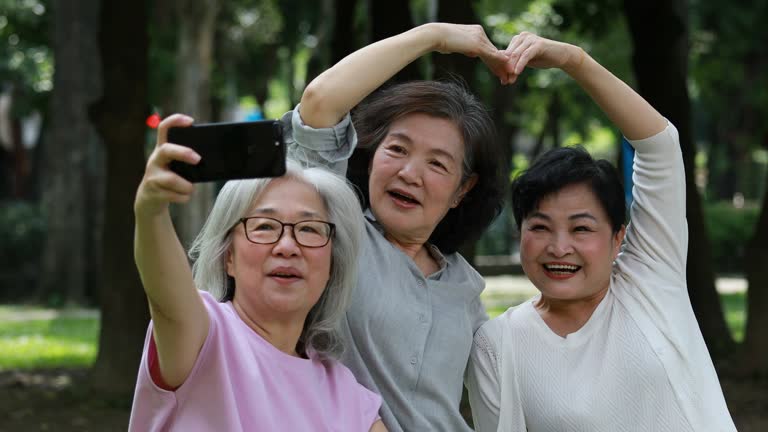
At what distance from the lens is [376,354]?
3.50 m

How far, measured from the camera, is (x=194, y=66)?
778 inches

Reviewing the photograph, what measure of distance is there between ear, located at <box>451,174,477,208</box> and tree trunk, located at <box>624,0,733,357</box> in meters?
7.48

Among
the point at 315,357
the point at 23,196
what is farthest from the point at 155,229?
the point at 23,196

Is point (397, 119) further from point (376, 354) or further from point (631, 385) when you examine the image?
point (631, 385)

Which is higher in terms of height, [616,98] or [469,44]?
[469,44]

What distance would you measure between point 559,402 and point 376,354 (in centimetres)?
60

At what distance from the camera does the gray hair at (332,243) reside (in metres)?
3.15

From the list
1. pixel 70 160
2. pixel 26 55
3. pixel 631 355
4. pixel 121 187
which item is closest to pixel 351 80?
pixel 631 355

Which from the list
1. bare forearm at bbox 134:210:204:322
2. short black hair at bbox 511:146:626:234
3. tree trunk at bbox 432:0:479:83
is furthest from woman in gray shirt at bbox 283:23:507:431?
tree trunk at bbox 432:0:479:83

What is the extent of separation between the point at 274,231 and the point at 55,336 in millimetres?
12658

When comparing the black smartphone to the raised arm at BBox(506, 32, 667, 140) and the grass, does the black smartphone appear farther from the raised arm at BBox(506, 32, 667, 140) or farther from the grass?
the grass

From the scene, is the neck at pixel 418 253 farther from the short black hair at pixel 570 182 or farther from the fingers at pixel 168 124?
the fingers at pixel 168 124

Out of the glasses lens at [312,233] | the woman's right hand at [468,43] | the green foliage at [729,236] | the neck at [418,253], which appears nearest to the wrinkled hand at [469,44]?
the woman's right hand at [468,43]

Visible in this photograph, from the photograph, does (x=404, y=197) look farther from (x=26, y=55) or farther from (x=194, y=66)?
(x=26, y=55)
